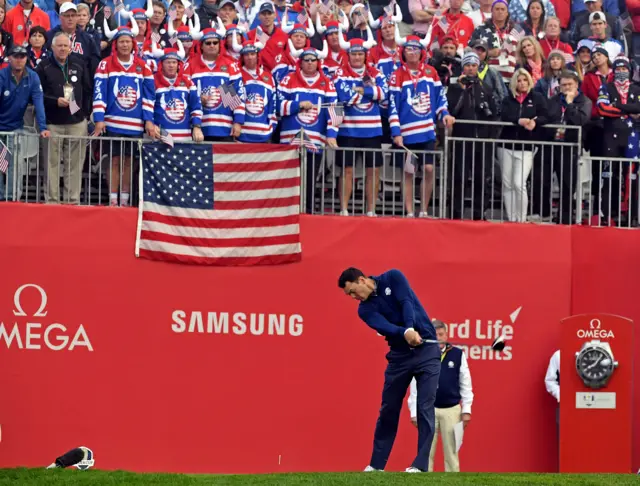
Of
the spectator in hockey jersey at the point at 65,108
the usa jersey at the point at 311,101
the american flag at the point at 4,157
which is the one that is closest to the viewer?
the american flag at the point at 4,157

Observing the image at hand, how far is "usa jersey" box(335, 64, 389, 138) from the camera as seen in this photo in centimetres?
1894

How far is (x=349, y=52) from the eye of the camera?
19.3 m

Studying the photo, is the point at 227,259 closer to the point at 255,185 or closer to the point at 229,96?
the point at 255,185

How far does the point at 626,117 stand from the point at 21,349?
7902mm

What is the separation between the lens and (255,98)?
19.0 m

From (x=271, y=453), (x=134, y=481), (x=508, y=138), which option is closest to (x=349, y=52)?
(x=508, y=138)

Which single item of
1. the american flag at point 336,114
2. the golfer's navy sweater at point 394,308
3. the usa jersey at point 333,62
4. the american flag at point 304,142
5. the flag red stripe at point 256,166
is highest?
the usa jersey at point 333,62

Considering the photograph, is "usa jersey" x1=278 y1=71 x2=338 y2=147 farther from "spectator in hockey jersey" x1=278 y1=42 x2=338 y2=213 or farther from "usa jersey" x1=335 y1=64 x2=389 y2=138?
"usa jersey" x1=335 y1=64 x2=389 y2=138

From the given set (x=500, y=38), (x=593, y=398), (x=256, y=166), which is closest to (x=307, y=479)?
(x=593, y=398)

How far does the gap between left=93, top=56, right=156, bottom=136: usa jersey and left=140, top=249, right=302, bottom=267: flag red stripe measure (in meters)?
1.48

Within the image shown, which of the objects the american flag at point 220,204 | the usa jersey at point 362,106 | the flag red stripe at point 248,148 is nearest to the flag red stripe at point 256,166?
the american flag at point 220,204

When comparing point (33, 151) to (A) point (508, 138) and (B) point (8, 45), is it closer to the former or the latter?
(B) point (8, 45)

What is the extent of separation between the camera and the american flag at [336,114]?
18.9 metres

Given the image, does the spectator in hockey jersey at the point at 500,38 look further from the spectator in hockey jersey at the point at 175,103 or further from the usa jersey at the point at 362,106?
the spectator in hockey jersey at the point at 175,103
